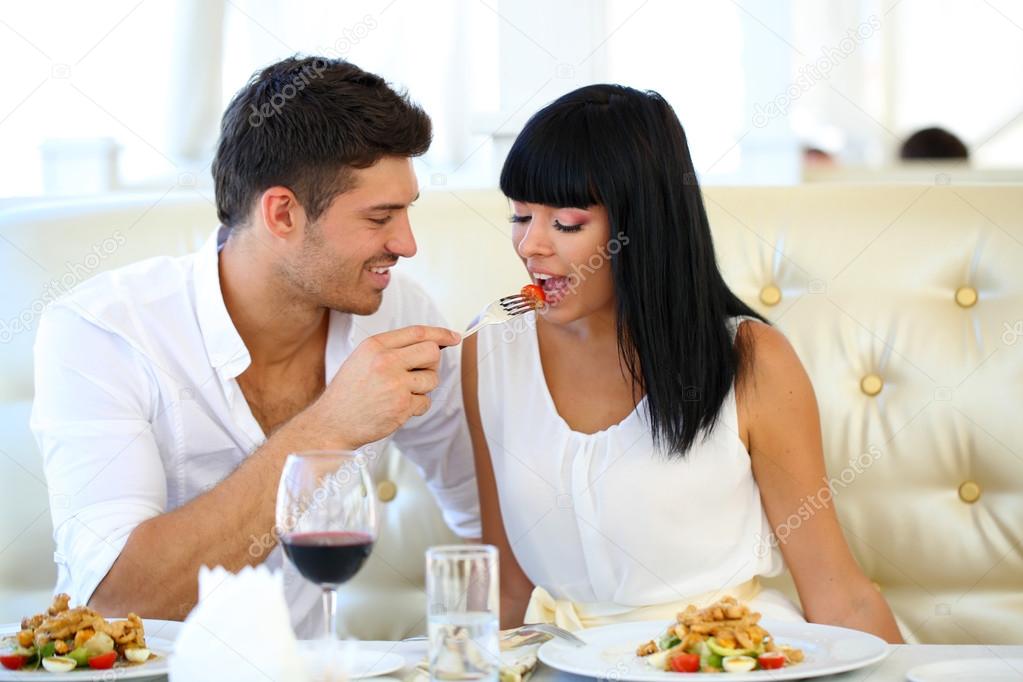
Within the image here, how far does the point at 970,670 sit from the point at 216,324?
3.81 feet

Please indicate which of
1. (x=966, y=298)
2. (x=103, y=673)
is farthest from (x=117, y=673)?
(x=966, y=298)

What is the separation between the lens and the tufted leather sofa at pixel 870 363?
1.79m

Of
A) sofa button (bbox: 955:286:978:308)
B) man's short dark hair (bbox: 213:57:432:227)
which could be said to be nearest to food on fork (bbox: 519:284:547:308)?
man's short dark hair (bbox: 213:57:432:227)

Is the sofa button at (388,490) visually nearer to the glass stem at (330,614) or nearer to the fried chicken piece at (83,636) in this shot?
the fried chicken piece at (83,636)

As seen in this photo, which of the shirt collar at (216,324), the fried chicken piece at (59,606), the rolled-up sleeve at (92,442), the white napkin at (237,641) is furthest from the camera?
the shirt collar at (216,324)

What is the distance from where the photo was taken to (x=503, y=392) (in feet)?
5.80

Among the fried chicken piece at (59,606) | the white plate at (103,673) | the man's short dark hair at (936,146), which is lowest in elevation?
the white plate at (103,673)

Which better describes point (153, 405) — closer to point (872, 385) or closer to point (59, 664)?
point (59, 664)

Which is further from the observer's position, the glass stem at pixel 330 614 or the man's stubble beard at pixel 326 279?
the man's stubble beard at pixel 326 279

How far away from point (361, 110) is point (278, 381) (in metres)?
0.44

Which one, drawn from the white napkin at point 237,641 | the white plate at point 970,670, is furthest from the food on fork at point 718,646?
the white napkin at point 237,641

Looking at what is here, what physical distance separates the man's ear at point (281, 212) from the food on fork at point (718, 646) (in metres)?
0.97

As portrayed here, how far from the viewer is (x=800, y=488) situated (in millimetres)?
1582

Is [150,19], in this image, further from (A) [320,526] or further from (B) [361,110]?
(A) [320,526]
